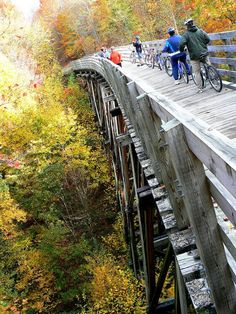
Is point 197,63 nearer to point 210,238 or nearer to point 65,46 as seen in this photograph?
point 210,238

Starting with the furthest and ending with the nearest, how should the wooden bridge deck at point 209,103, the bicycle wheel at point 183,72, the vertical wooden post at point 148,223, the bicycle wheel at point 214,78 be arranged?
the bicycle wheel at point 183,72
the bicycle wheel at point 214,78
the vertical wooden post at point 148,223
the wooden bridge deck at point 209,103

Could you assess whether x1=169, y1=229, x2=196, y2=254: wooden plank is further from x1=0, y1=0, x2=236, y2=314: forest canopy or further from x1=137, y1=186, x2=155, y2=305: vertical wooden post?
x1=0, y1=0, x2=236, y2=314: forest canopy

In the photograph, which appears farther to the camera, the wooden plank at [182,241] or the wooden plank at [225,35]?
the wooden plank at [225,35]

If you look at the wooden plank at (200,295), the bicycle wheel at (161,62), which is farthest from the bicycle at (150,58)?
the wooden plank at (200,295)

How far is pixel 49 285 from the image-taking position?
1514cm

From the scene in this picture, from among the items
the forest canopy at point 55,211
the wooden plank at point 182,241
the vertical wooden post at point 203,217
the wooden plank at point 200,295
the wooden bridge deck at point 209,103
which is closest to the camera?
the vertical wooden post at point 203,217

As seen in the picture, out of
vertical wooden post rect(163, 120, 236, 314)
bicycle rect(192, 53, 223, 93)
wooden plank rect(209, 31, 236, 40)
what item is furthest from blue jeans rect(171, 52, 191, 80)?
vertical wooden post rect(163, 120, 236, 314)

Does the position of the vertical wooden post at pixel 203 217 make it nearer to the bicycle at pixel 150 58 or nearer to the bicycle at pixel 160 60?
the bicycle at pixel 160 60

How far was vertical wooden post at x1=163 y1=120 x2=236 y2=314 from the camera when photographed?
229 centimetres

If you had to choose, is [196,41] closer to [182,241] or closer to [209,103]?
[209,103]

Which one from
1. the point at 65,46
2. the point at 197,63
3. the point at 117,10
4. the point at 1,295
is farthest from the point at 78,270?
the point at 65,46

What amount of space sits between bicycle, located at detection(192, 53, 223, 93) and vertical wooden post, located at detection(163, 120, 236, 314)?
5424 mm

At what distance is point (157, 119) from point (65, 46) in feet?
170

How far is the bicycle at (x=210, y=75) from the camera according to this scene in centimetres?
736
